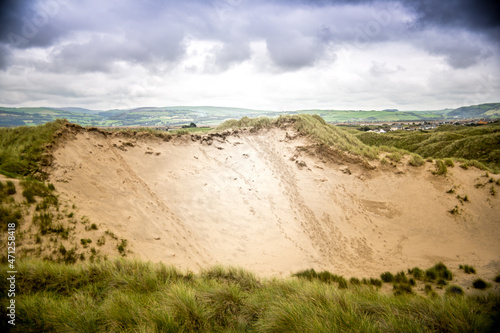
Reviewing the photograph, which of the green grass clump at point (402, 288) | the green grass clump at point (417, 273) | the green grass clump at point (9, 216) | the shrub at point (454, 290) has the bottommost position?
the green grass clump at point (417, 273)

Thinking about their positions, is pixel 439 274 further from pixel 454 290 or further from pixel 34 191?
pixel 34 191

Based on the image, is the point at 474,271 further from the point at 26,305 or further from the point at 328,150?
the point at 26,305

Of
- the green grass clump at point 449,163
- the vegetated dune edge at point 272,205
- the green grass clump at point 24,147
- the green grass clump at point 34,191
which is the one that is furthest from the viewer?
the green grass clump at point 449,163

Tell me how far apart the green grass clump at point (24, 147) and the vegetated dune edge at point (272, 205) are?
53 cm

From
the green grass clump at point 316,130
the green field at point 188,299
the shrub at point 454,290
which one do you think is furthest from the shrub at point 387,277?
the green grass clump at point 316,130

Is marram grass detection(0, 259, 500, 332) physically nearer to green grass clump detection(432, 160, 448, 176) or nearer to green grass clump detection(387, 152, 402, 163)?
green grass clump detection(432, 160, 448, 176)

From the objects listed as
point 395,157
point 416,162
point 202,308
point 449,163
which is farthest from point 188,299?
point 449,163

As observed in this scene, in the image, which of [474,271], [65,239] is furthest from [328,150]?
[65,239]

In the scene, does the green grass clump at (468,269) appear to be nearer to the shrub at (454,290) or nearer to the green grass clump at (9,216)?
the shrub at (454,290)

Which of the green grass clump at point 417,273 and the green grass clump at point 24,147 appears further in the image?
the green grass clump at point 24,147

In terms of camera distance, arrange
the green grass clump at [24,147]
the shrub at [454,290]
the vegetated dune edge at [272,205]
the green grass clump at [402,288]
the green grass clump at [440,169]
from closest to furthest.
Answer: the shrub at [454,290]
the green grass clump at [402,288]
the green grass clump at [24,147]
the vegetated dune edge at [272,205]
the green grass clump at [440,169]

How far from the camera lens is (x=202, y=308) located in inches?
135

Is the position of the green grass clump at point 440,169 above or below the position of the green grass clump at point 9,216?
above

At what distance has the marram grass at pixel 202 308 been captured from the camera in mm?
2926
